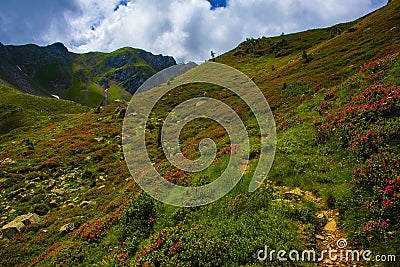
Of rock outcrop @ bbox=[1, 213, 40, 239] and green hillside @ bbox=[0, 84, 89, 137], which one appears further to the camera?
green hillside @ bbox=[0, 84, 89, 137]

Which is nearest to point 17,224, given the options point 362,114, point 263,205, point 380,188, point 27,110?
point 263,205

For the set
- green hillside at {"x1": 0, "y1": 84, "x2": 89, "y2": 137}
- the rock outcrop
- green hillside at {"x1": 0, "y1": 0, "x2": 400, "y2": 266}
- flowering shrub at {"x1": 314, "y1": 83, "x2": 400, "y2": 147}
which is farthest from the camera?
green hillside at {"x1": 0, "y1": 84, "x2": 89, "y2": 137}

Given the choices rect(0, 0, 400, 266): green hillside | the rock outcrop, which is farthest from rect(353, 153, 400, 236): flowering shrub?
the rock outcrop

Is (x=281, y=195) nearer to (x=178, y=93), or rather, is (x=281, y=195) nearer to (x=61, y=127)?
(x=61, y=127)

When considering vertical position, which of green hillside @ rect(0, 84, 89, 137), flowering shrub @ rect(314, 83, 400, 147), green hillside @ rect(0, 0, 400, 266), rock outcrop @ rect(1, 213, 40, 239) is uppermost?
green hillside @ rect(0, 84, 89, 137)

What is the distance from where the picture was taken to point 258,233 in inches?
330

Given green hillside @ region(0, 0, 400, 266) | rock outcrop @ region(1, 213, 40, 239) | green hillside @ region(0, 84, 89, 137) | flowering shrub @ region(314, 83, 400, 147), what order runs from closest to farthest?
1. green hillside @ region(0, 0, 400, 266)
2. flowering shrub @ region(314, 83, 400, 147)
3. rock outcrop @ region(1, 213, 40, 239)
4. green hillside @ region(0, 84, 89, 137)

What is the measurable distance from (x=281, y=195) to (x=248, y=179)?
6.86ft

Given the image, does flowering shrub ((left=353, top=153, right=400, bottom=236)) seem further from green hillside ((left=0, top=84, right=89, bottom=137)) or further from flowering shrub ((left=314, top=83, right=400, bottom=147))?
green hillside ((left=0, top=84, right=89, bottom=137))

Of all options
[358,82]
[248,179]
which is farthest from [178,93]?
[248,179]

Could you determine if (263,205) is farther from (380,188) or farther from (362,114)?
(362,114)

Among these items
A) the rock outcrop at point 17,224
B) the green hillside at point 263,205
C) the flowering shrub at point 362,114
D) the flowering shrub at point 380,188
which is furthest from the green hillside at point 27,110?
the flowering shrub at point 380,188

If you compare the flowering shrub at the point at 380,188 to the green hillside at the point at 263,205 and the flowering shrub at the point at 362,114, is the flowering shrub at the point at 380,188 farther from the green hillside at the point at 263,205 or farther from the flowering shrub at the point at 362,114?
the flowering shrub at the point at 362,114

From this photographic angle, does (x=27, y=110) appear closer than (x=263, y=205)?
No
